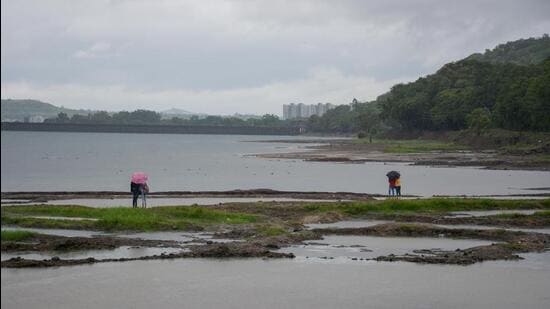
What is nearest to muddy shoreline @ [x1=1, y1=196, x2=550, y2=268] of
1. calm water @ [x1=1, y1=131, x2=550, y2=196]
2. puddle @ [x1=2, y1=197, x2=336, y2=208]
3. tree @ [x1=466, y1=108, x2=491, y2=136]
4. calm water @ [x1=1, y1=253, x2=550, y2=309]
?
calm water @ [x1=1, y1=253, x2=550, y2=309]

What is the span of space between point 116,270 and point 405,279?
881 centimetres

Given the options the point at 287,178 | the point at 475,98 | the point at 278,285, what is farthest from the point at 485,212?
the point at 475,98

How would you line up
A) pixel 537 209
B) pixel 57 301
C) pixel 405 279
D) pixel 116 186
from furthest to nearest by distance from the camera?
1. pixel 116 186
2. pixel 537 209
3. pixel 405 279
4. pixel 57 301

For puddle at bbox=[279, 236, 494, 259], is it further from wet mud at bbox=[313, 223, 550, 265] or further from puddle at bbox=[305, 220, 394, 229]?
puddle at bbox=[305, 220, 394, 229]

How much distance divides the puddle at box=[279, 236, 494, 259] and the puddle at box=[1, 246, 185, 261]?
4569 mm

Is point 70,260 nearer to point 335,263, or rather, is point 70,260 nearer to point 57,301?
point 57,301

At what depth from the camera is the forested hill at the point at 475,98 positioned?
121m

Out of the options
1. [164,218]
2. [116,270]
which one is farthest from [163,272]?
[164,218]

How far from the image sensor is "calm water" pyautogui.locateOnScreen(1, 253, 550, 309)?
19.3 m

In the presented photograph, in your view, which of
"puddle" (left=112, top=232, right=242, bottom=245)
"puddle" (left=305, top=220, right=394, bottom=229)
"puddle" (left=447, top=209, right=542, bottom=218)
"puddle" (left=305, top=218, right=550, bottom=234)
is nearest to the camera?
"puddle" (left=112, top=232, right=242, bottom=245)

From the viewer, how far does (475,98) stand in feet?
509

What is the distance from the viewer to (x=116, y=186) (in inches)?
2520

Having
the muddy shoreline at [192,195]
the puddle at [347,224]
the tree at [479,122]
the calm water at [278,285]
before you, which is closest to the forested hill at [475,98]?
the tree at [479,122]

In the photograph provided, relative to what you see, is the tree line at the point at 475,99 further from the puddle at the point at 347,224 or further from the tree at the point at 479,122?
the puddle at the point at 347,224
